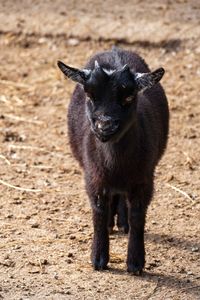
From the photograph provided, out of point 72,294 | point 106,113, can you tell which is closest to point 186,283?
point 72,294

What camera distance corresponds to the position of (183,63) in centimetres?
1276

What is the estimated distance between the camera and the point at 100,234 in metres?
7.34

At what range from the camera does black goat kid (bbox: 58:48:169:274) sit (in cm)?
677

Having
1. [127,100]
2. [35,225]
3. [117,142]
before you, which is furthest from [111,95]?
[35,225]

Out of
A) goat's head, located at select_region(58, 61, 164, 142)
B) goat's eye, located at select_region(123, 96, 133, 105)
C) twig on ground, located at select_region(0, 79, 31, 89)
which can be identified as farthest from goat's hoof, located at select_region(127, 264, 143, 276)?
twig on ground, located at select_region(0, 79, 31, 89)

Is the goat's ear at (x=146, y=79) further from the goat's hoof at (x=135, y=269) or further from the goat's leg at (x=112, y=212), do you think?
the goat's leg at (x=112, y=212)

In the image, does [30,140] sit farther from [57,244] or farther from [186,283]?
[186,283]

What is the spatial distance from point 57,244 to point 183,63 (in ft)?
18.1

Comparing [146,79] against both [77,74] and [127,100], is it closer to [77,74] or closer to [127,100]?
[127,100]

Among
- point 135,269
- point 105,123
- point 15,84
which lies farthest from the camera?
point 15,84

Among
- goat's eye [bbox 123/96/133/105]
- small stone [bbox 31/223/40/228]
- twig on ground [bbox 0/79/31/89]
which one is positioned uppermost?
goat's eye [bbox 123/96/133/105]

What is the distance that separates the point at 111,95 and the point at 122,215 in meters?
1.69

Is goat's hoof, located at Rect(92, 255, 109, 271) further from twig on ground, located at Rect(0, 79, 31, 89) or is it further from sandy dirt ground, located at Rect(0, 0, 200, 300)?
twig on ground, located at Rect(0, 79, 31, 89)

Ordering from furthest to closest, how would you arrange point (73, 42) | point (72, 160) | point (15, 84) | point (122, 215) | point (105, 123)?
1. point (73, 42)
2. point (15, 84)
3. point (72, 160)
4. point (122, 215)
5. point (105, 123)
